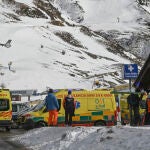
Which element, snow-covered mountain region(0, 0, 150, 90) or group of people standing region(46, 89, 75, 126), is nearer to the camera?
group of people standing region(46, 89, 75, 126)

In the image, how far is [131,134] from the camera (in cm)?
1362

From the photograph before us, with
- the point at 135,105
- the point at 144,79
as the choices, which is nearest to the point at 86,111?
the point at 135,105

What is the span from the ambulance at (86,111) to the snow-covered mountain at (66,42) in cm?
3993

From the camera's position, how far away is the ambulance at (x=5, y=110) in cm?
2699

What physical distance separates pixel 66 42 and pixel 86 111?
88309 millimetres

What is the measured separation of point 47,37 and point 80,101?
80.8 meters

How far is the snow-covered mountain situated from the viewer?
75.1 meters

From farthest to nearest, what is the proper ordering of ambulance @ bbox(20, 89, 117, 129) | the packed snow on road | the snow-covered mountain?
the snow-covered mountain → ambulance @ bbox(20, 89, 117, 129) → the packed snow on road

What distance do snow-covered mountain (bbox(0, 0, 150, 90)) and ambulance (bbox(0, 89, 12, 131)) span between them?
125 feet

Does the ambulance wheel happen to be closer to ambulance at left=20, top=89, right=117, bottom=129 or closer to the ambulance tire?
ambulance at left=20, top=89, right=117, bottom=129

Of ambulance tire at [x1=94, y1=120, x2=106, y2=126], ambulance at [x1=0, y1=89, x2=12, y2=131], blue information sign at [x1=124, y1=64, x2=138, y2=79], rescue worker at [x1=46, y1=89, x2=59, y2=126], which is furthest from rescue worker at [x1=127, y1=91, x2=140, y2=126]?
ambulance at [x1=0, y1=89, x2=12, y2=131]

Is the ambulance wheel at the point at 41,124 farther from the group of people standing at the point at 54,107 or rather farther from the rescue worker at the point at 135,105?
the rescue worker at the point at 135,105

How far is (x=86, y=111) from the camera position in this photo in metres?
25.9

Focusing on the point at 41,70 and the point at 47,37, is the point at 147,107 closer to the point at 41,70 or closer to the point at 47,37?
the point at 41,70
